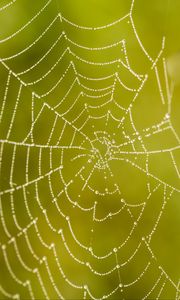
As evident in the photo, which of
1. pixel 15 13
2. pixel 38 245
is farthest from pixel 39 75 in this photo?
pixel 38 245

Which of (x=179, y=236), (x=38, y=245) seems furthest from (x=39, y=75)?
(x=179, y=236)

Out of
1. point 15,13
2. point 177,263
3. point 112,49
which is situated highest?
point 15,13

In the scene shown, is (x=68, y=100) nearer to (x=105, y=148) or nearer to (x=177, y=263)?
(x=105, y=148)

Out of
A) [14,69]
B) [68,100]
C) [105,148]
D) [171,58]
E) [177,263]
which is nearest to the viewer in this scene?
[105,148]

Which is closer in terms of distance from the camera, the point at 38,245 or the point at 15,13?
the point at 15,13

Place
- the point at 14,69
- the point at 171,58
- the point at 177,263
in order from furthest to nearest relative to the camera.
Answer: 1. the point at 177,263
2. the point at 14,69
3. the point at 171,58

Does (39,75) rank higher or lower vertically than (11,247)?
higher

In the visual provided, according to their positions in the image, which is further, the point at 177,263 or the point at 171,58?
the point at 177,263

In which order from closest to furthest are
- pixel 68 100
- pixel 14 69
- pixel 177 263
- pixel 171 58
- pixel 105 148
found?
pixel 105 148
pixel 171 58
pixel 68 100
pixel 14 69
pixel 177 263

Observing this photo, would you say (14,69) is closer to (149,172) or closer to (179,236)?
(149,172)
